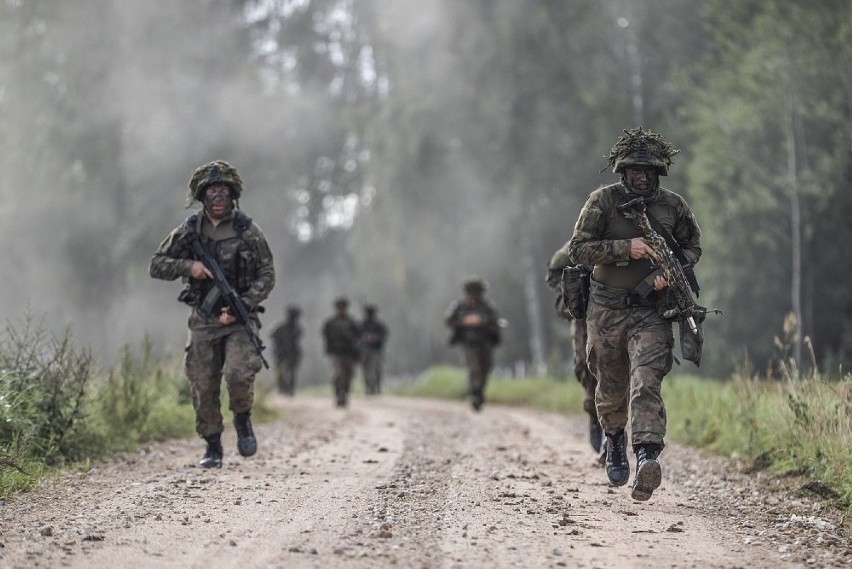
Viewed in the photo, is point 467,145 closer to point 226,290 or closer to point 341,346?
point 341,346

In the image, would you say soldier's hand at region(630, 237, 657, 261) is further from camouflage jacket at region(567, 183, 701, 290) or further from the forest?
the forest

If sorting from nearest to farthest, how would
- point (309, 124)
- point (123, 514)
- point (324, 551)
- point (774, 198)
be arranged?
point (324, 551) → point (123, 514) → point (774, 198) → point (309, 124)

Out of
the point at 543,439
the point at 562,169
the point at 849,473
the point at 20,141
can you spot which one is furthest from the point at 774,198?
the point at 20,141

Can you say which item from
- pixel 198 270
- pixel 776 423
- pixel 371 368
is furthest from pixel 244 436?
pixel 371 368

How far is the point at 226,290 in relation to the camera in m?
8.27

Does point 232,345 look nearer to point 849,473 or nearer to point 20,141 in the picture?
point 849,473

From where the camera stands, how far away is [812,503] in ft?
23.2

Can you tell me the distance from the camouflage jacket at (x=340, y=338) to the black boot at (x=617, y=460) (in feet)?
42.7

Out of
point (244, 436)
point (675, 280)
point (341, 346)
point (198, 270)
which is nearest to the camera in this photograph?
point (675, 280)

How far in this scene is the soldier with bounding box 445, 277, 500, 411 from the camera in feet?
53.1

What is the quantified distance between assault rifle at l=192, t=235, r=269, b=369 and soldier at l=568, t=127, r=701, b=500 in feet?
8.62

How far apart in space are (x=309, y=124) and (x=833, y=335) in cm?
1978

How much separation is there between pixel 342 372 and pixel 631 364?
516 inches

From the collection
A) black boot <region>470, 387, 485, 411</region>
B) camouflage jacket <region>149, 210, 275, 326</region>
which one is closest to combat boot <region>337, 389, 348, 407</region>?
black boot <region>470, 387, 485, 411</region>
